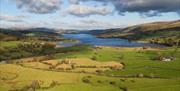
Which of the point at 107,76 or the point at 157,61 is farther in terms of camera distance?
the point at 157,61

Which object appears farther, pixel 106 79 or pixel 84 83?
pixel 106 79

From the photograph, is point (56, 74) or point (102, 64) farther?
point (102, 64)

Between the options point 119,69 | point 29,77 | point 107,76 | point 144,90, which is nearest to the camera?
point 144,90

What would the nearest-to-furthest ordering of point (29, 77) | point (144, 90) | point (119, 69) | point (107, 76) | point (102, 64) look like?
point (144, 90), point (29, 77), point (107, 76), point (119, 69), point (102, 64)

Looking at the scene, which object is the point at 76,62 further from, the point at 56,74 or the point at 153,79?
the point at 153,79

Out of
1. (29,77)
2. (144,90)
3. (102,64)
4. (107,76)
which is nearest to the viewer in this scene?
(144,90)

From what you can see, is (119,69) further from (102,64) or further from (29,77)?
(29,77)

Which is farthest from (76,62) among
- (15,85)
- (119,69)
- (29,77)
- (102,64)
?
(15,85)

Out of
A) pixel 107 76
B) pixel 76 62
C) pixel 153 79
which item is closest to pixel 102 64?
pixel 76 62
